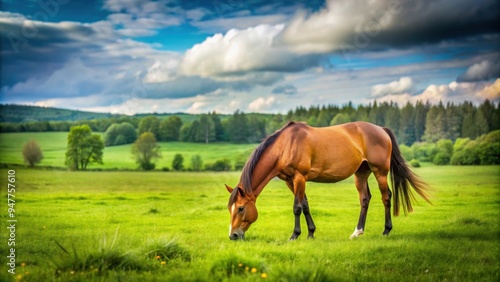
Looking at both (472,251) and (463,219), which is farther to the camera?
(463,219)

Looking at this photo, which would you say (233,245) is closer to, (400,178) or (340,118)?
(400,178)

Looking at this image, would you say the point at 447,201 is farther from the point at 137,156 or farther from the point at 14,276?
the point at 137,156

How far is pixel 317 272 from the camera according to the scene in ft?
21.7

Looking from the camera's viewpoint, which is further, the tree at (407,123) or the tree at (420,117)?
the tree at (420,117)

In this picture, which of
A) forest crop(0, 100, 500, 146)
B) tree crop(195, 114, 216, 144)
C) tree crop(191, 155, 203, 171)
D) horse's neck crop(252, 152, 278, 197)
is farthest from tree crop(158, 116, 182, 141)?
horse's neck crop(252, 152, 278, 197)

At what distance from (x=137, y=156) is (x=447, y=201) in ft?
114

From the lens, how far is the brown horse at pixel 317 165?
32.6 ft

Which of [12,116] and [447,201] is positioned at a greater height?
[12,116]

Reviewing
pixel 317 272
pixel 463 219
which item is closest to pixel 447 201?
pixel 463 219

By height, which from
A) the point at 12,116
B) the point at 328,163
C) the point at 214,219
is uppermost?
the point at 12,116

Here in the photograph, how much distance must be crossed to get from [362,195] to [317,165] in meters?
1.72

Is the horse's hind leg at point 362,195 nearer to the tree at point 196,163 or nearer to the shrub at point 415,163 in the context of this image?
the shrub at point 415,163

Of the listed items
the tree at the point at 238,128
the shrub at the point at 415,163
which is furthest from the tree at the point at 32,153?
the shrub at the point at 415,163

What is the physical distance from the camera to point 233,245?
359 inches
